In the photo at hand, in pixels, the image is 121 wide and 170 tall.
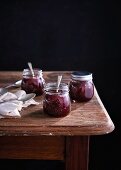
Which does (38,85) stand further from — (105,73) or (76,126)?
(105,73)

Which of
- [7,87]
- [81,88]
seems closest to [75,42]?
[7,87]

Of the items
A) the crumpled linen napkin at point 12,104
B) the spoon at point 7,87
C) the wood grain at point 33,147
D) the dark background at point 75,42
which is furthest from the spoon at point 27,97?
the dark background at point 75,42

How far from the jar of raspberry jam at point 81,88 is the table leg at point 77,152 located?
28cm

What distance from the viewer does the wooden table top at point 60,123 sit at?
107 centimetres

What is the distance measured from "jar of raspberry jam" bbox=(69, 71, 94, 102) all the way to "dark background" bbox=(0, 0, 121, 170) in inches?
47.1

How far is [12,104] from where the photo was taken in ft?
4.08

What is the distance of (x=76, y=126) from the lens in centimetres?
109

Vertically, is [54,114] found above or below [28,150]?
above

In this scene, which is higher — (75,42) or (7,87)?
(75,42)

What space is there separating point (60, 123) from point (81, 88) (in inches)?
11.0

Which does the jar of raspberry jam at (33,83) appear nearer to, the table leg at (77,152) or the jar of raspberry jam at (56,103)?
the jar of raspberry jam at (56,103)

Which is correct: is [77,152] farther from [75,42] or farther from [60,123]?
[75,42]

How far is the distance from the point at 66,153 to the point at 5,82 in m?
0.70

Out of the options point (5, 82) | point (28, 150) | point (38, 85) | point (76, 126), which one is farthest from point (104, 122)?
point (5, 82)
